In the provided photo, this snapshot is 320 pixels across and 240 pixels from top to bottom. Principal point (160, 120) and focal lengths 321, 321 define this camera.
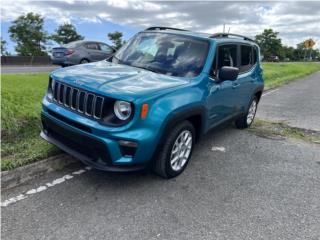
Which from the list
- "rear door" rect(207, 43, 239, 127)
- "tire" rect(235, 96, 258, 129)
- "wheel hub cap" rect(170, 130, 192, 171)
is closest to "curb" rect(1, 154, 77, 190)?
"wheel hub cap" rect(170, 130, 192, 171)

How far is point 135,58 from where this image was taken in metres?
4.88

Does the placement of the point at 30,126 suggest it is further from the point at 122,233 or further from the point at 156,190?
the point at 122,233

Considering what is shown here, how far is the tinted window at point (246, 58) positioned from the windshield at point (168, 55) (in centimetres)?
135

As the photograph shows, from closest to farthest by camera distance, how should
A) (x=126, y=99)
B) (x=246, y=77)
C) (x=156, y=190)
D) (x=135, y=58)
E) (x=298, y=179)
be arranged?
(x=126, y=99)
(x=156, y=190)
(x=298, y=179)
(x=135, y=58)
(x=246, y=77)

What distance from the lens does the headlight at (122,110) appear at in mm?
3444

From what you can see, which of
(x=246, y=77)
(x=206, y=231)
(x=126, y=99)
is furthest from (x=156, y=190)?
(x=246, y=77)

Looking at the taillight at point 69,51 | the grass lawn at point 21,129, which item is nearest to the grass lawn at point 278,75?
the taillight at point 69,51

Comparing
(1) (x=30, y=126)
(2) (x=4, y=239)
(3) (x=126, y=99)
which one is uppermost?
(3) (x=126, y=99)

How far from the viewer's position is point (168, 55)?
4.65 meters

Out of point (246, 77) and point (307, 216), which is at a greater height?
point (246, 77)

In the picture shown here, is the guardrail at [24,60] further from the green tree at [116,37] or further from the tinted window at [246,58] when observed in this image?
the tinted window at [246,58]

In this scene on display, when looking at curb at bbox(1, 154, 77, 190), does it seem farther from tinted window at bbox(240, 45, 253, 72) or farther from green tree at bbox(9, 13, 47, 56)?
green tree at bbox(9, 13, 47, 56)

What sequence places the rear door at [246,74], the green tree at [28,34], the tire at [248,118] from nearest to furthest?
the rear door at [246,74] → the tire at [248,118] → the green tree at [28,34]

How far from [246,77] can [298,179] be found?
216 centimetres
